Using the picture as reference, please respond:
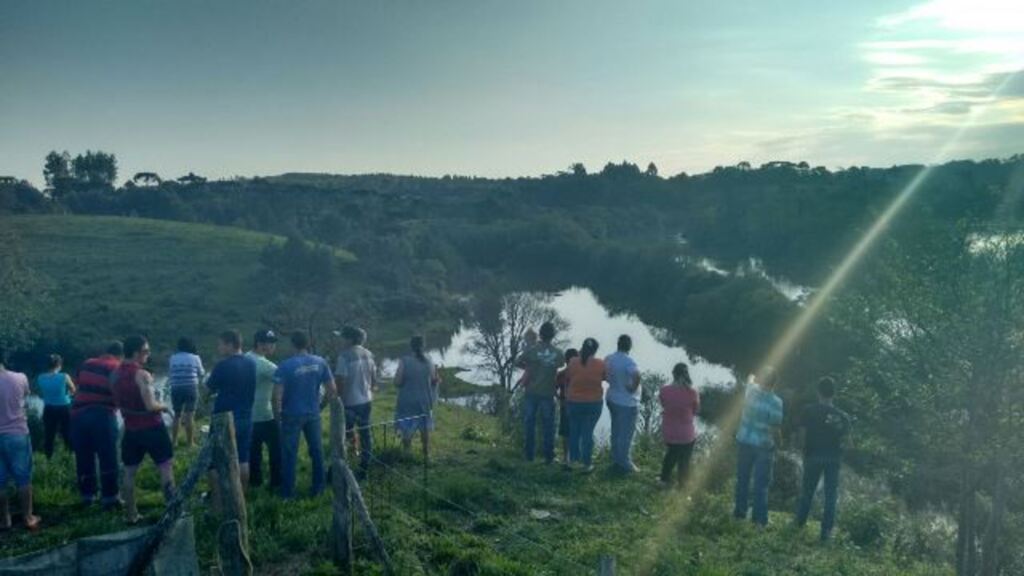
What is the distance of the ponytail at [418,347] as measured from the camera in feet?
38.2

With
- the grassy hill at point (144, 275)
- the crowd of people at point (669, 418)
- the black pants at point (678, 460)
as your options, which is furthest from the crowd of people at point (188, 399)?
the grassy hill at point (144, 275)

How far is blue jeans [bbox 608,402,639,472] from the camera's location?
12.6m

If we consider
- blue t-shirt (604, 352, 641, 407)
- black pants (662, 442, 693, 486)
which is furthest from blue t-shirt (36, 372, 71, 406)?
black pants (662, 442, 693, 486)

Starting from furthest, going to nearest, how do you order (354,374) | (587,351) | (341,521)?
1. (587,351)
2. (354,374)
3. (341,521)

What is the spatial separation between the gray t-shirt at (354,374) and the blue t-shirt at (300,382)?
1157 millimetres

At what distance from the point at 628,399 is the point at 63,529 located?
7709mm

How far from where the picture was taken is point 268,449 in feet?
33.5

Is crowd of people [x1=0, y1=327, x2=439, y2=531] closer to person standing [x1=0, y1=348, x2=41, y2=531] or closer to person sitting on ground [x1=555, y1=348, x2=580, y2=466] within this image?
person standing [x1=0, y1=348, x2=41, y2=531]

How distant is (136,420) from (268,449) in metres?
1.84

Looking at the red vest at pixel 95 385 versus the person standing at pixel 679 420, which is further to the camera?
the person standing at pixel 679 420

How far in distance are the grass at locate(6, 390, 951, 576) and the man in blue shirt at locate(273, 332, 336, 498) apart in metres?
0.54

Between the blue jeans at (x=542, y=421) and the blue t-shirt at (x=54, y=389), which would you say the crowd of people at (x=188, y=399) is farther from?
the blue jeans at (x=542, y=421)

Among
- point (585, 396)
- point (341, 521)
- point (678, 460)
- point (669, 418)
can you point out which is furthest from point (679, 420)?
point (341, 521)

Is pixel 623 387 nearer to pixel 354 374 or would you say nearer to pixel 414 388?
pixel 414 388
